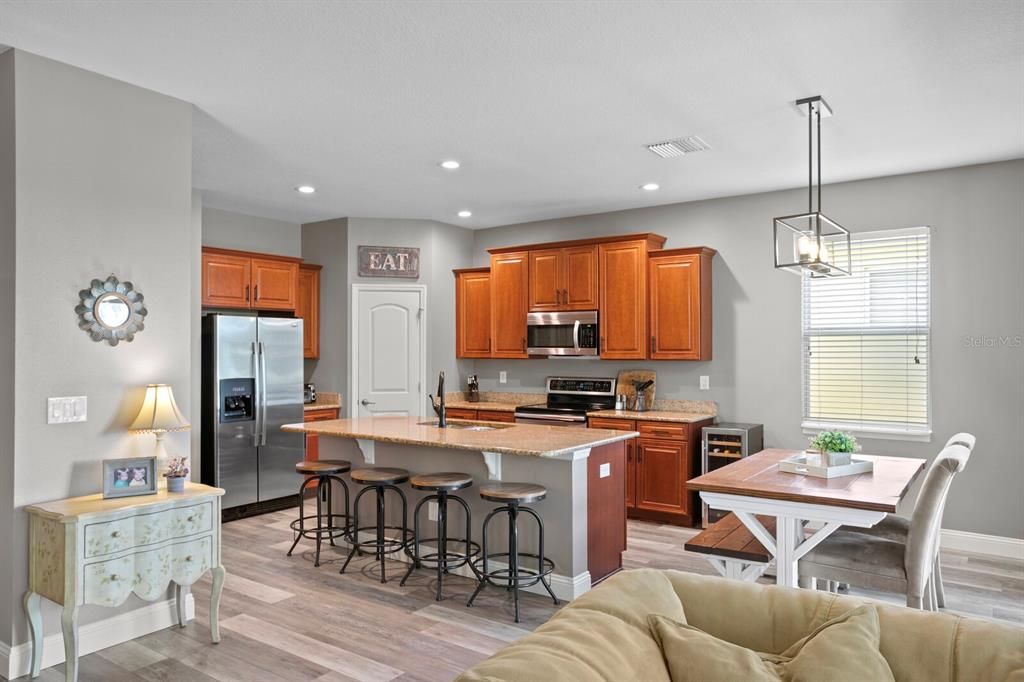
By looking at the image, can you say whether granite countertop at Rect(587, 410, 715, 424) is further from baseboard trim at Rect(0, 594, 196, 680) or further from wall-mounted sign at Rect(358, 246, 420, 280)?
baseboard trim at Rect(0, 594, 196, 680)

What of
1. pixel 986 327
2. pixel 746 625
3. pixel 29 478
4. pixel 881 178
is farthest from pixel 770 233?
pixel 29 478

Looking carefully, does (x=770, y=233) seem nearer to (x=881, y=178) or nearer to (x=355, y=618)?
(x=881, y=178)

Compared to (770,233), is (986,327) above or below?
below

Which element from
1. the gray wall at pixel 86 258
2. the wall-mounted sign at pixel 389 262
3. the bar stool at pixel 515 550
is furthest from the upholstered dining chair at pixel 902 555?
the wall-mounted sign at pixel 389 262

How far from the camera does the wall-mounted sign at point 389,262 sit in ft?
22.8

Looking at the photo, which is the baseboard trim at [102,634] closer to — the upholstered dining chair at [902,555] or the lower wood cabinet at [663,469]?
the upholstered dining chair at [902,555]

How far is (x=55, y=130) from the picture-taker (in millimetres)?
3199

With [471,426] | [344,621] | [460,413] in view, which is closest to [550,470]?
[471,426]

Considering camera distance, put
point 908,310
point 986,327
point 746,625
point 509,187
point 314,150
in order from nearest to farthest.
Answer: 1. point 746,625
2. point 314,150
3. point 986,327
4. point 908,310
5. point 509,187

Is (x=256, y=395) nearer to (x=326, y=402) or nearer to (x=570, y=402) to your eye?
(x=326, y=402)

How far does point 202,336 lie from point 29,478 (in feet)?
9.41

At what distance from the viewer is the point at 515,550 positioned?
151 inches

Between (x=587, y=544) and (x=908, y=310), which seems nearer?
(x=587, y=544)

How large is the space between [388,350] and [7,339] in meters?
4.05
